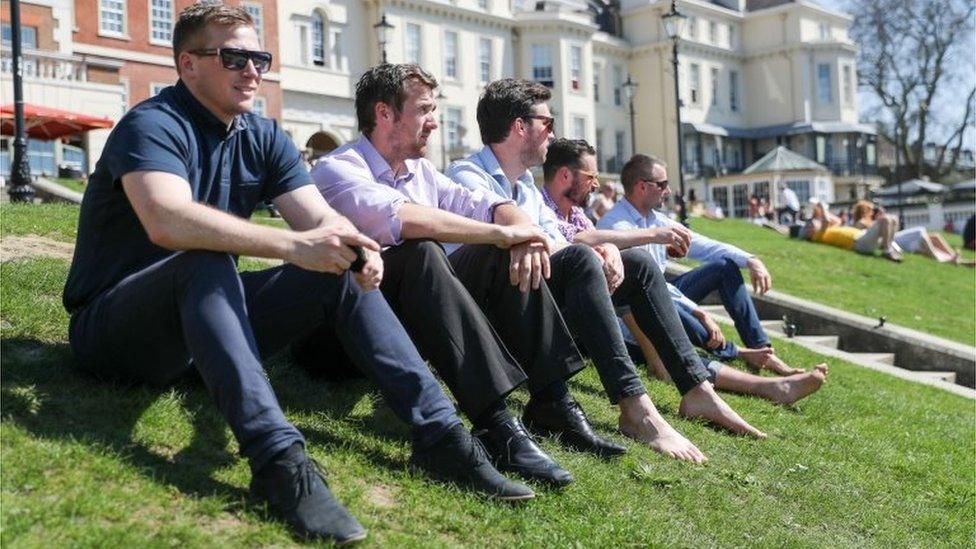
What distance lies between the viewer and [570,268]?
4.48 m

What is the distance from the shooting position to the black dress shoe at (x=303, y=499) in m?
2.86

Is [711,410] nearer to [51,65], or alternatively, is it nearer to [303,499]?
[303,499]

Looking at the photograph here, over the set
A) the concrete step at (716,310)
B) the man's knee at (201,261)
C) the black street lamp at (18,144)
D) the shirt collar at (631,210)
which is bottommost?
the concrete step at (716,310)

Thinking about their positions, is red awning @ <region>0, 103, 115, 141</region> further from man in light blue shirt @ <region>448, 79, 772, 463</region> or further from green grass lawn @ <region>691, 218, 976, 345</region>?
man in light blue shirt @ <region>448, 79, 772, 463</region>

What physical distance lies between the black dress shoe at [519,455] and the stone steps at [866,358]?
19.3 ft

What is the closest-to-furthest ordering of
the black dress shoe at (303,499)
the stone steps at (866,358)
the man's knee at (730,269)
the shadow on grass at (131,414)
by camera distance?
the black dress shoe at (303,499) → the shadow on grass at (131,414) → the man's knee at (730,269) → the stone steps at (866,358)

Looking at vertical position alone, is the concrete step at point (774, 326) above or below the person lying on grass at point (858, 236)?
below

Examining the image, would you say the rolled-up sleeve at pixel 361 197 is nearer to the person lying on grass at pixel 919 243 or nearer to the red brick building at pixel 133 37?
the person lying on grass at pixel 919 243

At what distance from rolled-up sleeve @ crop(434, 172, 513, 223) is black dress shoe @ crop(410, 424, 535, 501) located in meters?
1.33

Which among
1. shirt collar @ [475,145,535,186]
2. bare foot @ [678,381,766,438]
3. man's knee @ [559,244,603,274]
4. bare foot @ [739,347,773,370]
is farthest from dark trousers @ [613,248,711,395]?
bare foot @ [739,347,773,370]

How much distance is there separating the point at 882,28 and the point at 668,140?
1469 cm

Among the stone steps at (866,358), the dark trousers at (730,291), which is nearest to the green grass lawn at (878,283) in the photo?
the stone steps at (866,358)

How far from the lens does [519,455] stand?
367 cm

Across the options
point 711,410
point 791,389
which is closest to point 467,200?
point 711,410
